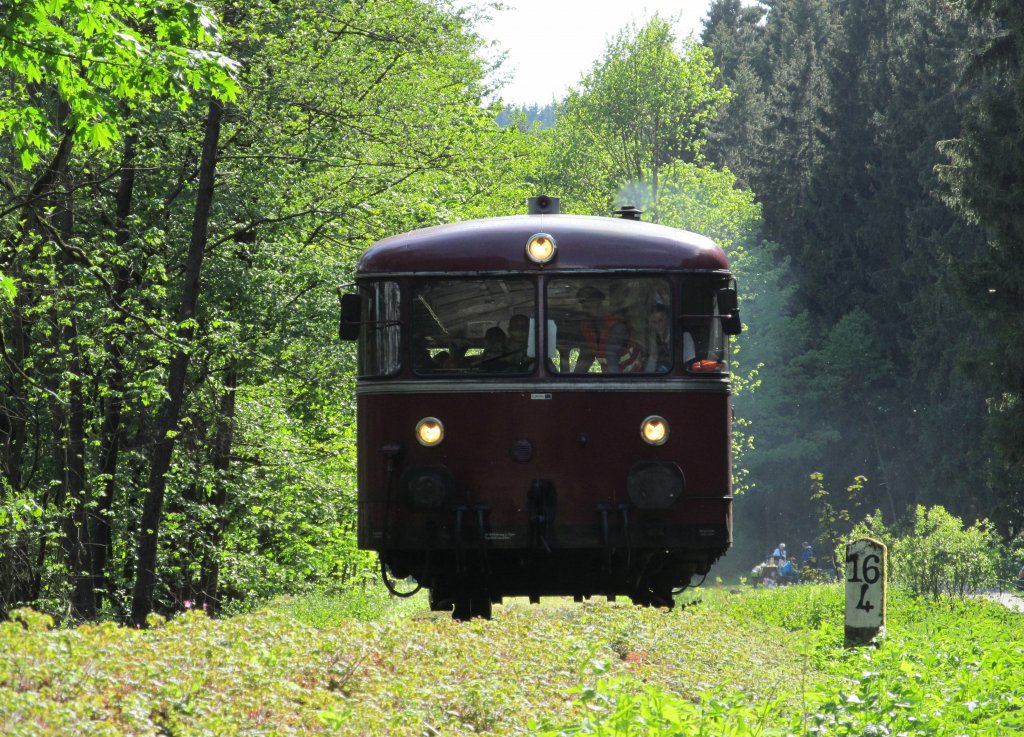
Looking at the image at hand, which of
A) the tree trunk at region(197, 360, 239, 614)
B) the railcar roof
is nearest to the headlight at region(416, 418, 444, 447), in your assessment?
the railcar roof

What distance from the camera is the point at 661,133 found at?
55.4 m

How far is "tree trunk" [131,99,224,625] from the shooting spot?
18.1 metres

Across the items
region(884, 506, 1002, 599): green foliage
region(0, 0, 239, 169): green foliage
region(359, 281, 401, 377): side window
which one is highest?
region(0, 0, 239, 169): green foliage

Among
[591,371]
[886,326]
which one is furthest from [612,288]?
[886,326]

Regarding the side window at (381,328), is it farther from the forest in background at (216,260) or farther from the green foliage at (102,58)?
the forest in background at (216,260)

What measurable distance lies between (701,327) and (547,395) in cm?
132

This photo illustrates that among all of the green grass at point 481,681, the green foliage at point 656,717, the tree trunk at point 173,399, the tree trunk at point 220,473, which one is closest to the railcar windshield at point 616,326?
the green grass at point 481,681

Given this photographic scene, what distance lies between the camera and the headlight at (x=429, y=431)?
1141 cm

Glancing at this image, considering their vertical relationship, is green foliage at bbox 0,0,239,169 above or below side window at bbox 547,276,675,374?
above

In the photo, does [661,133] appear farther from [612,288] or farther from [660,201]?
[612,288]

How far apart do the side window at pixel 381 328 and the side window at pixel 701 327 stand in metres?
2.21

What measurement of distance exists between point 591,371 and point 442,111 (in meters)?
11.7

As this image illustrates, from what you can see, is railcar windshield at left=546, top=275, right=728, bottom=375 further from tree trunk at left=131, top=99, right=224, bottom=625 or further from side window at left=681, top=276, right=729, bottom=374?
tree trunk at left=131, top=99, right=224, bottom=625

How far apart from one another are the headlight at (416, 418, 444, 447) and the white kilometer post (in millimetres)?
5291
